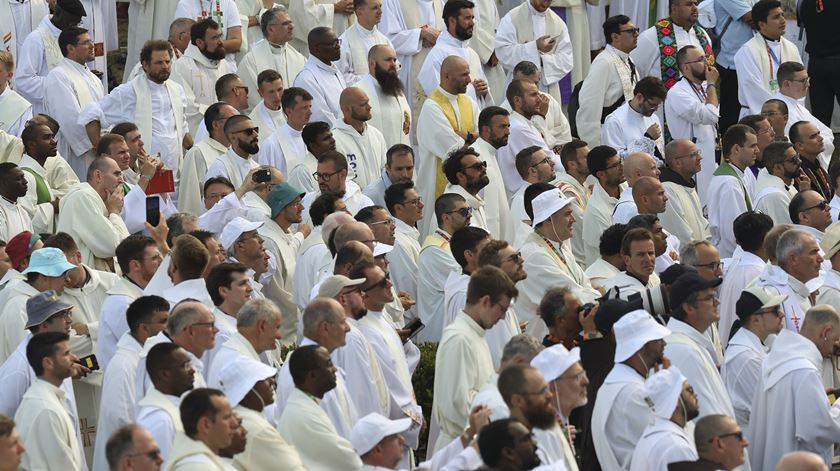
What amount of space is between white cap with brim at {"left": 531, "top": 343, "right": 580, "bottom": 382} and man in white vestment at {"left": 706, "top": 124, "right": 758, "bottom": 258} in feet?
18.8

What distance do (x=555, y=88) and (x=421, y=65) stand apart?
1.45 m

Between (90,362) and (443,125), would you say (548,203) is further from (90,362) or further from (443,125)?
(90,362)

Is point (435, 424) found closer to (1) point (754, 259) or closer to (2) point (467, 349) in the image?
(2) point (467, 349)

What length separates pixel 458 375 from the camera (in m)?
11.0

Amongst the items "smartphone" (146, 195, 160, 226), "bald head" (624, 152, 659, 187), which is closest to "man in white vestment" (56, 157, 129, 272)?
"smartphone" (146, 195, 160, 226)

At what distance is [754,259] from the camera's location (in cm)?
1354

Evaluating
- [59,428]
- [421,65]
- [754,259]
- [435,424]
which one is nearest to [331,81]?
[421,65]

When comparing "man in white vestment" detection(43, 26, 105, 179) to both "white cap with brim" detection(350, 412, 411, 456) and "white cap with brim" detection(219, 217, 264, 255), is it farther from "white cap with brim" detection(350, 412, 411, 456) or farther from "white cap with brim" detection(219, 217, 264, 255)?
"white cap with brim" detection(350, 412, 411, 456)

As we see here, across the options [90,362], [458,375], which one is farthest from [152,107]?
[458,375]

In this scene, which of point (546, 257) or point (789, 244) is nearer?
point (789, 244)

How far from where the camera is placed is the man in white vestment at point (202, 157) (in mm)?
15672

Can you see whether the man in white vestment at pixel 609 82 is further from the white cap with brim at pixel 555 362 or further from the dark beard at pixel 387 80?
the white cap with brim at pixel 555 362

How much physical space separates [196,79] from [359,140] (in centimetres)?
223

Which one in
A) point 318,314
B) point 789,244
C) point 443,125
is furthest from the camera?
point 443,125
